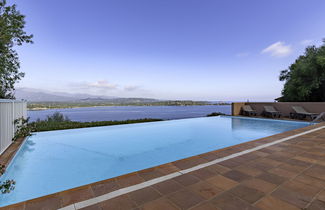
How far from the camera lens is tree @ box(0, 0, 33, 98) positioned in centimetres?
489

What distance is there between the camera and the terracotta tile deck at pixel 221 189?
157 centimetres

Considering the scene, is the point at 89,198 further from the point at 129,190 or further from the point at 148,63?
the point at 148,63

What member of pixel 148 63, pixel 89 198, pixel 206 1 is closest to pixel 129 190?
pixel 89 198

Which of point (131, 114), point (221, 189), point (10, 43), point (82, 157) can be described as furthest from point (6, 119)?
→ point (131, 114)

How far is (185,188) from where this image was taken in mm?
1886

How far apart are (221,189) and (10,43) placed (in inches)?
330

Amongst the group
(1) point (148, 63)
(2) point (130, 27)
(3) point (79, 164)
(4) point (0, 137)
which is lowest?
(3) point (79, 164)

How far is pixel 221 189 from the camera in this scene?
1.86m

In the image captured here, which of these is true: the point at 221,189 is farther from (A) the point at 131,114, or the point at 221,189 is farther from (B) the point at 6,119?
(A) the point at 131,114

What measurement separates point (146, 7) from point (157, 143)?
28.6ft

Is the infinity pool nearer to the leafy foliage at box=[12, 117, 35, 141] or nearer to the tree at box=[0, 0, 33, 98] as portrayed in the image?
the leafy foliage at box=[12, 117, 35, 141]

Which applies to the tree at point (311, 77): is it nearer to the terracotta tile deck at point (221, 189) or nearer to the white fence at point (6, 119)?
the terracotta tile deck at point (221, 189)

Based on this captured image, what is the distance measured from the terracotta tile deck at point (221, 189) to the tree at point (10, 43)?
5677mm

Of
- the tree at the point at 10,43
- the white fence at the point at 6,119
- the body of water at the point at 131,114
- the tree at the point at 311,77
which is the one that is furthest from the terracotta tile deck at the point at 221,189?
the body of water at the point at 131,114
